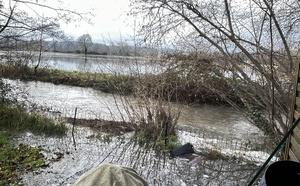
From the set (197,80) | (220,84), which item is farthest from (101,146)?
(220,84)

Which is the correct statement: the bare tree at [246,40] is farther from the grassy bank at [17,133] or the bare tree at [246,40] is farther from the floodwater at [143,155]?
the grassy bank at [17,133]

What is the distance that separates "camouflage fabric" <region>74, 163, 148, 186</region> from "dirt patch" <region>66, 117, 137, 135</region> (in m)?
5.21

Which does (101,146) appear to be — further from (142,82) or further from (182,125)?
(182,125)

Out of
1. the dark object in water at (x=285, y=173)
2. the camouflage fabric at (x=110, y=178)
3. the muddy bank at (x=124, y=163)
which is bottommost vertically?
the muddy bank at (x=124, y=163)

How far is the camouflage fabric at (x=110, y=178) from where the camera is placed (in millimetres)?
1353

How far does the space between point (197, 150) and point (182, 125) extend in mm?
2411

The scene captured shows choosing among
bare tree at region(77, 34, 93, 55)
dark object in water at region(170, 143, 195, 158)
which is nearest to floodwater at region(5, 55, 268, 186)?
dark object in water at region(170, 143, 195, 158)

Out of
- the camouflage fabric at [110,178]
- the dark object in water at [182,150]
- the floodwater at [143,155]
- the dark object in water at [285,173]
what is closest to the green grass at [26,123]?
the floodwater at [143,155]

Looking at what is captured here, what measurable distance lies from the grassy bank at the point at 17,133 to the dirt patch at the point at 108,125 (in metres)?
0.92

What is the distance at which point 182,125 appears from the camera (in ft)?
26.9

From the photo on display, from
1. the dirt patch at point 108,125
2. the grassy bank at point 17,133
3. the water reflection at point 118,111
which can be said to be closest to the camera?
the grassy bank at point 17,133

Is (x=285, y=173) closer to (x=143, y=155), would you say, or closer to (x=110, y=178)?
(x=110, y=178)

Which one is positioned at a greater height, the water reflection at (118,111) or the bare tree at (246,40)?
the bare tree at (246,40)

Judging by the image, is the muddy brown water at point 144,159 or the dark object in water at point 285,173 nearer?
the dark object in water at point 285,173
